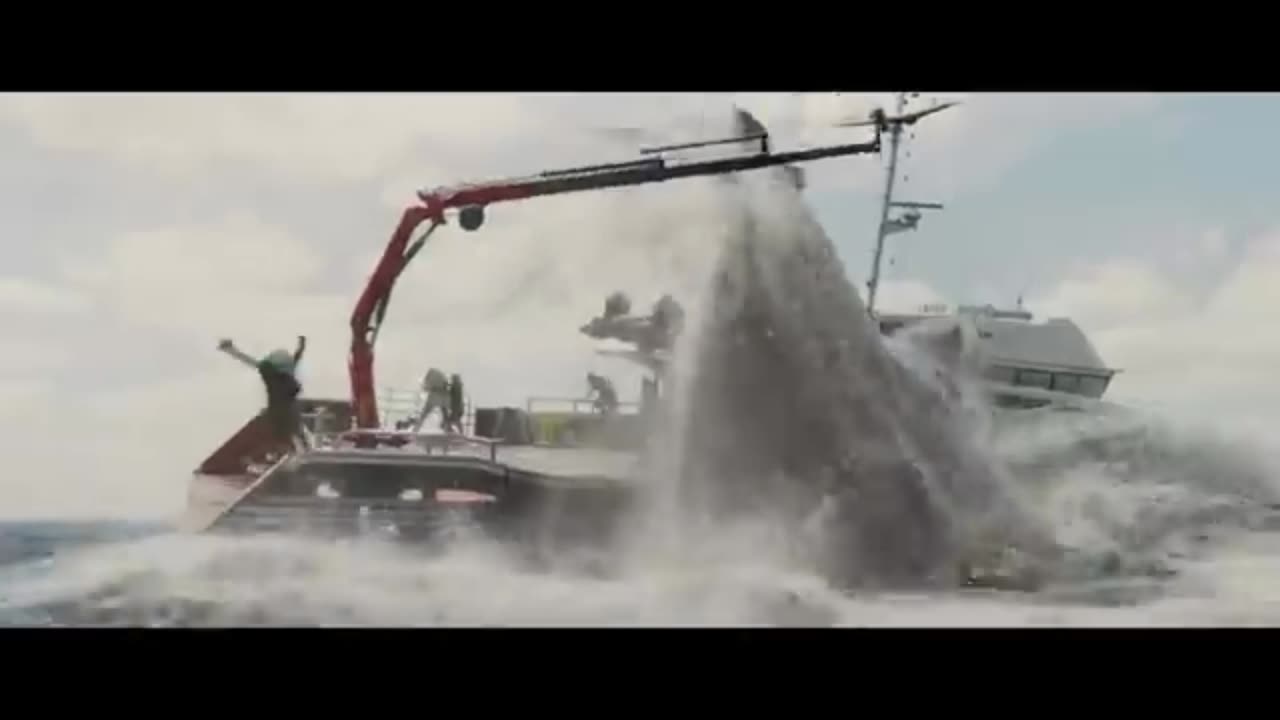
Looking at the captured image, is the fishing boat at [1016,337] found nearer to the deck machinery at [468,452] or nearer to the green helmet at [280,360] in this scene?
the deck machinery at [468,452]

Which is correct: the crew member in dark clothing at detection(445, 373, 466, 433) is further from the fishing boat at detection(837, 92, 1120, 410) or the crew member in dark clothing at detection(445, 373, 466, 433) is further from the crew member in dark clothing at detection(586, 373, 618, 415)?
the fishing boat at detection(837, 92, 1120, 410)

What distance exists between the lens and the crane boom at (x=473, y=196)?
4.23m

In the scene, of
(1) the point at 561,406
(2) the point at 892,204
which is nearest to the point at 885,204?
(2) the point at 892,204

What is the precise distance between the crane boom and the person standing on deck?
0.13 meters

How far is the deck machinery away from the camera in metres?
4.20

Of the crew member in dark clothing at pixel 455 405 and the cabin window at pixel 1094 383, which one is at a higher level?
the cabin window at pixel 1094 383

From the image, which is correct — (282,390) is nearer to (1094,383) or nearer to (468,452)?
(468,452)

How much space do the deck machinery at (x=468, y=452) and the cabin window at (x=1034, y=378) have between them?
2.15 feet

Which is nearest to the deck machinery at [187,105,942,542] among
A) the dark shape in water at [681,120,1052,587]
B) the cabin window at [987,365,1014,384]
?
the dark shape in water at [681,120,1052,587]

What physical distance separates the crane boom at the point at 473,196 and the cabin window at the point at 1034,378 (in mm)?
656

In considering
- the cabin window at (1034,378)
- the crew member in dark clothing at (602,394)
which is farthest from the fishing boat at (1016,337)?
the crew member in dark clothing at (602,394)

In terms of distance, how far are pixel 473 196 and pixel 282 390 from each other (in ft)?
2.12

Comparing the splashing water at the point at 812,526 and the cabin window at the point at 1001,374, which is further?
the cabin window at the point at 1001,374
